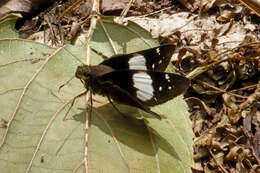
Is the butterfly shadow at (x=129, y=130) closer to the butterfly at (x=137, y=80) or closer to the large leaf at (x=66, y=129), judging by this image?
the large leaf at (x=66, y=129)

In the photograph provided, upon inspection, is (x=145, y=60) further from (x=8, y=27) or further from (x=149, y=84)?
(x=8, y=27)

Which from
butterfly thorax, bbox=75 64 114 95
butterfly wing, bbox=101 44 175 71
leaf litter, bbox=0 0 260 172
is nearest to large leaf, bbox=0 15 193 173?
butterfly thorax, bbox=75 64 114 95

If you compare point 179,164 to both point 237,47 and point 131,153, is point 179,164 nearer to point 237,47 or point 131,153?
point 131,153

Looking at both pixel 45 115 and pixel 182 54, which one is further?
pixel 182 54

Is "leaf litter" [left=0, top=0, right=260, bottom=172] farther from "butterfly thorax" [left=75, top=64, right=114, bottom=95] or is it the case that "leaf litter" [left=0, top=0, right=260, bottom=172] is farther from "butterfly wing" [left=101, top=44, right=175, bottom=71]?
"butterfly thorax" [left=75, top=64, right=114, bottom=95]

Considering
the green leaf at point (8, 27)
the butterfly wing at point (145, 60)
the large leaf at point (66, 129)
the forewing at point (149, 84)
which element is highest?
the green leaf at point (8, 27)

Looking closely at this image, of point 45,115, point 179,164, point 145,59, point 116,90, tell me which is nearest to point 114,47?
point 145,59

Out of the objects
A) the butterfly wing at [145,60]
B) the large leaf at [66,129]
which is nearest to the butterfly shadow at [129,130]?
the large leaf at [66,129]
